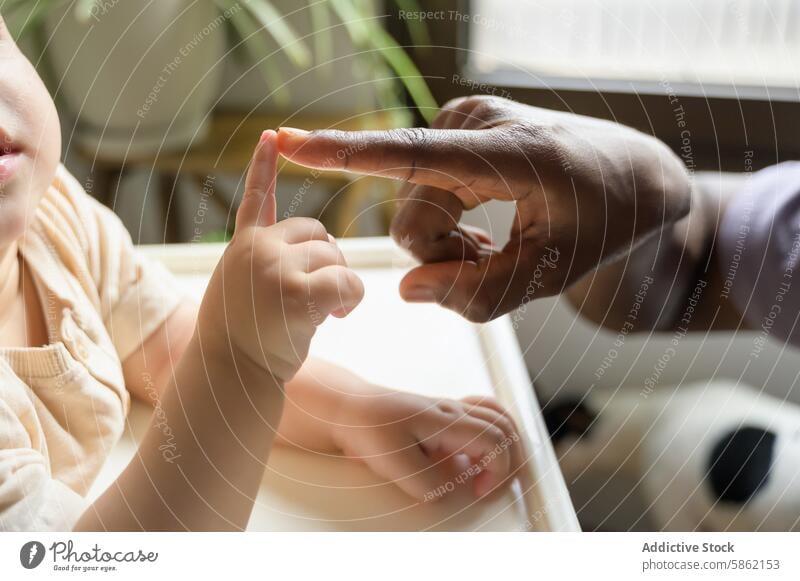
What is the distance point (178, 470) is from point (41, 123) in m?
0.14

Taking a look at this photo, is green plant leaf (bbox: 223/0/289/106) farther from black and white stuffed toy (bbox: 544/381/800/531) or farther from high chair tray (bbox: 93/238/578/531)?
black and white stuffed toy (bbox: 544/381/800/531)

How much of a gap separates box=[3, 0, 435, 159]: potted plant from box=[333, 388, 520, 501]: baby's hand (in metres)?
0.13

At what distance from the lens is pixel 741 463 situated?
14.2 inches

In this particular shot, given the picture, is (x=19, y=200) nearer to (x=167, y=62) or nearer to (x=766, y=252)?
(x=167, y=62)

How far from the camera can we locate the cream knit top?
298mm

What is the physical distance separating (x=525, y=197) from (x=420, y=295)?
2.4 inches

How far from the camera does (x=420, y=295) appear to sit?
0.34 m

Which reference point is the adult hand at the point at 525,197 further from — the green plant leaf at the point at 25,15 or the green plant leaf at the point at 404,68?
the green plant leaf at the point at 25,15

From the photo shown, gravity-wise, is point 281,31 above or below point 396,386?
above

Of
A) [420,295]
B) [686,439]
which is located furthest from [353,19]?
[686,439]

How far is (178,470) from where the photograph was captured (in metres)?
0.30

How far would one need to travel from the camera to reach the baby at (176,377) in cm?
29
